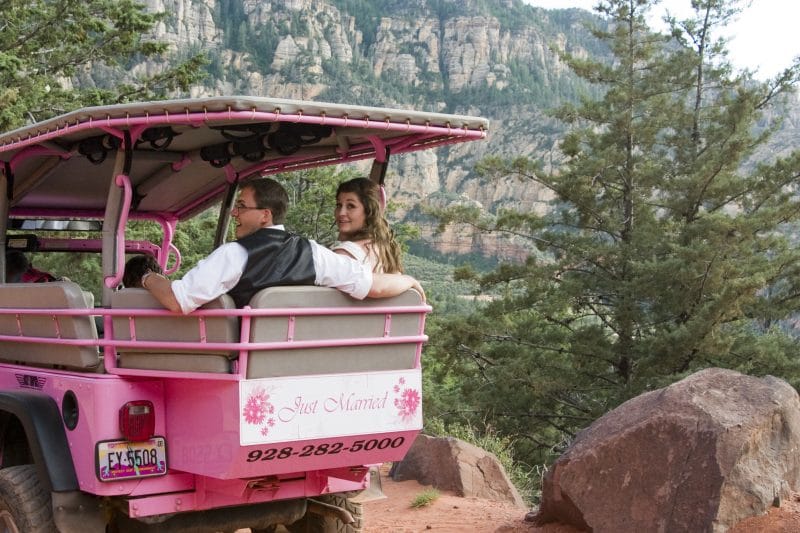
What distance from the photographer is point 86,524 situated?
4.35m

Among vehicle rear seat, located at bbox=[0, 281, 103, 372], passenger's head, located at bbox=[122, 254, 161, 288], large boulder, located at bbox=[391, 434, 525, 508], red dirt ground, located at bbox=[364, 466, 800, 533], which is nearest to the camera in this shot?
vehicle rear seat, located at bbox=[0, 281, 103, 372]

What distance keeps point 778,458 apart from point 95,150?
4.40 m

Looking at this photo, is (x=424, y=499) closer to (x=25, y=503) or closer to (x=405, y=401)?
(x=405, y=401)

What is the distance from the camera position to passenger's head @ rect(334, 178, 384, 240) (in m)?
4.82

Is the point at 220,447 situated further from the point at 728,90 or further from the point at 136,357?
the point at 728,90

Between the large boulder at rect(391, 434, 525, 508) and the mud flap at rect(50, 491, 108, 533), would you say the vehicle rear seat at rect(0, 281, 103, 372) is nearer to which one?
the mud flap at rect(50, 491, 108, 533)

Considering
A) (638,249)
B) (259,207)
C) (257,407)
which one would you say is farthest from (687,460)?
(638,249)

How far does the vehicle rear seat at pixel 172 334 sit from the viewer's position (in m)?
3.92

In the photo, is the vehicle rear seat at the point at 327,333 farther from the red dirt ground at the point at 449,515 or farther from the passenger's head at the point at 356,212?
the red dirt ground at the point at 449,515

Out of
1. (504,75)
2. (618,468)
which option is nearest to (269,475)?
(618,468)

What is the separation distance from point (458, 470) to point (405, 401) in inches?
181

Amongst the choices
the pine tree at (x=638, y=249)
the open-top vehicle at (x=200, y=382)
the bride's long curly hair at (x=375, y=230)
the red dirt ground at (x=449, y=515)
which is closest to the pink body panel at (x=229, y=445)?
the open-top vehicle at (x=200, y=382)

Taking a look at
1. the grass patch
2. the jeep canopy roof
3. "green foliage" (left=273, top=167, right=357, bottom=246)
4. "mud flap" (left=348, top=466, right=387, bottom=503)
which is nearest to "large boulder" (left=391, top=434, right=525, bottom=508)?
the grass patch

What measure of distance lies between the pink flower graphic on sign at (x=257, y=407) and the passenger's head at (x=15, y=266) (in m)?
2.60
